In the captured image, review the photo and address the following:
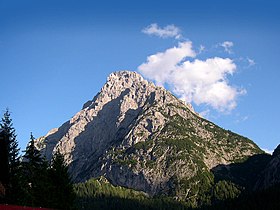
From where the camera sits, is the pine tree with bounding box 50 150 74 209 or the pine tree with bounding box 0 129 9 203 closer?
the pine tree with bounding box 0 129 9 203

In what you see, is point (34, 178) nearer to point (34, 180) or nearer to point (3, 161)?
point (34, 180)

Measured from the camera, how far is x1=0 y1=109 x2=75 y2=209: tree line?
49.5 m

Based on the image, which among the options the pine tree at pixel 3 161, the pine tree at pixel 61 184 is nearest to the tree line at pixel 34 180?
the pine tree at pixel 61 184

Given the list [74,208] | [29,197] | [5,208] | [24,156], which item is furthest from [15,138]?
[5,208]

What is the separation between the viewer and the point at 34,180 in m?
53.4

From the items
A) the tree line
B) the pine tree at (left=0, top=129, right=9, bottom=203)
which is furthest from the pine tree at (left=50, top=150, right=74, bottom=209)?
the pine tree at (left=0, top=129, right=9, bottom=203)

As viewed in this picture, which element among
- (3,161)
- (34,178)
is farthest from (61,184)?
(3,161)

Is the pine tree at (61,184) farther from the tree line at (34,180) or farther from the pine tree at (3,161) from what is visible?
the pine tree at (3,161)

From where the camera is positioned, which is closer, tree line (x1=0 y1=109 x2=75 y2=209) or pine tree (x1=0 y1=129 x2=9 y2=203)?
pine tree (x1=0 y1=129 x2=9 y2=203)

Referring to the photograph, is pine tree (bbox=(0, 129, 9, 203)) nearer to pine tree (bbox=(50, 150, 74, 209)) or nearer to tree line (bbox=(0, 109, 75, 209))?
tree line (bbox=(0, 109, 75, 209))

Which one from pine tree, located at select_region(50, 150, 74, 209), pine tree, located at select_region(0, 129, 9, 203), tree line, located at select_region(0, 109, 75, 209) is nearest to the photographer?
pine tree, located at select_region(0, 129, 9, 203)

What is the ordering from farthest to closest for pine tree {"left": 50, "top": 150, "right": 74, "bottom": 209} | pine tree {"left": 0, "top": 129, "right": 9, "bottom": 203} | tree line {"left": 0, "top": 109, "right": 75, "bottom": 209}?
pine tree {"left": 50, "top": 150, "right": 74, "bottom": 209}, tree line {"left": 0, "top": 109, "right": 75, "bottom": 209}, pine tree {"left": 0, "top": 129, "right": 9, "bottom": 203}

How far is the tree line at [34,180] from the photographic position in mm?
49531

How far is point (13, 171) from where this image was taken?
168ft
